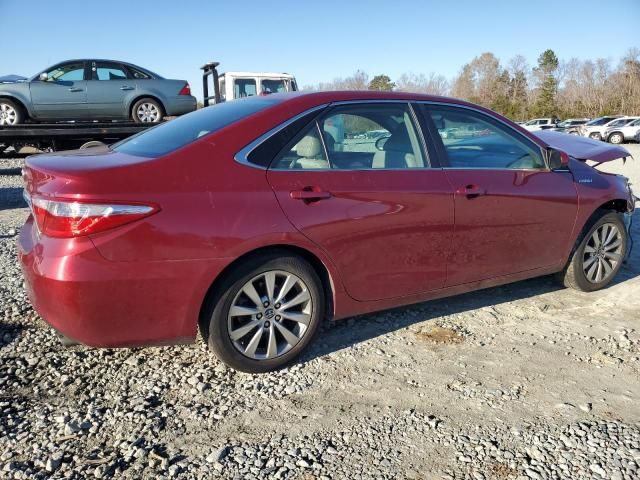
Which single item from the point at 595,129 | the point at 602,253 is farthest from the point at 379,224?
the point at 595,129

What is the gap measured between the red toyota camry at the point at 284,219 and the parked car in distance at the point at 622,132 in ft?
107

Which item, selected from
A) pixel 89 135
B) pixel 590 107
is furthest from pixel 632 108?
pixel 89 135

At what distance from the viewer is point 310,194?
3.01 m

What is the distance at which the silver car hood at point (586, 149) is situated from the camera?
5.00 meters

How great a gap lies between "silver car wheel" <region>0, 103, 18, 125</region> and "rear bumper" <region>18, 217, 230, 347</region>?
8.31m

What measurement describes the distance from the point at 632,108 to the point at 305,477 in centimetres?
6143

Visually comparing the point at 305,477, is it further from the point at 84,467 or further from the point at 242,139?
the point at 242,139

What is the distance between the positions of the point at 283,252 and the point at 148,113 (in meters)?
8.39

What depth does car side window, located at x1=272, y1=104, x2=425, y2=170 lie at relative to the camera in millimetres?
3141

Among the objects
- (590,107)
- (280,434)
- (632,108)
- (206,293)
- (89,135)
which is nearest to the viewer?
(280,434)

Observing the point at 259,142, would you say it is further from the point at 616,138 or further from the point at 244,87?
the point at 616,138

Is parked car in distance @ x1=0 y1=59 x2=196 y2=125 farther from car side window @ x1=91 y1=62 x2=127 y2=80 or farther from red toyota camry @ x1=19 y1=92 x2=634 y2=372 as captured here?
red toyota camry @ x1=19 y1=92 x2=634 y2=372

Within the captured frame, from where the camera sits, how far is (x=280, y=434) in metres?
2.55

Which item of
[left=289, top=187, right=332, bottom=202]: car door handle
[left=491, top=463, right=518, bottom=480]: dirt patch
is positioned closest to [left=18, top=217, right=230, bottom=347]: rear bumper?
[left=289, top=187, right=332, bottom=202]: car door handle
